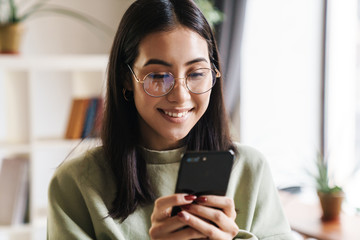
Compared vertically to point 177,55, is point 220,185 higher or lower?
lower

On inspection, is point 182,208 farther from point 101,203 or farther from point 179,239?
point 101,203

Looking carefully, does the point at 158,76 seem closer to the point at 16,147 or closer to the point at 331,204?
the point at 331,204

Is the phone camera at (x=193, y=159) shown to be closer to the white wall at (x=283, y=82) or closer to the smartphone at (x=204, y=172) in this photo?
the smartphone at (x=204, y=172)

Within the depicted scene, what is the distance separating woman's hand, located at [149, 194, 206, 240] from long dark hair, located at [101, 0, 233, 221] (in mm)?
154

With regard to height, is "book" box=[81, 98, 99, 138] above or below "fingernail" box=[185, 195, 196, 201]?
below

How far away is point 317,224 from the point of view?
1.95 m

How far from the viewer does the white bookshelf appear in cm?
266

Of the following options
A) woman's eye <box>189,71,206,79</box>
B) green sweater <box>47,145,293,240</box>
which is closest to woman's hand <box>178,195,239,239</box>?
green sweater <box>47,145,293,240</box>

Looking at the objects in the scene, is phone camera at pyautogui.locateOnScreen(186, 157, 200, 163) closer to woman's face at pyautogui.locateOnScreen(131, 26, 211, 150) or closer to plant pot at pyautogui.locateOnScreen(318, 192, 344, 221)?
woman's face at pyautogui.locateOnScreen(131, 26, 211, 150)

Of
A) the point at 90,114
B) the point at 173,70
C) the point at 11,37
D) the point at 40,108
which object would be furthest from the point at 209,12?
the point at 173,70

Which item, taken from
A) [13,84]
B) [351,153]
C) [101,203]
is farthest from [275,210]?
[13,84]

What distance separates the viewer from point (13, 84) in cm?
287

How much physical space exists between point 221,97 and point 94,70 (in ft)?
5.86

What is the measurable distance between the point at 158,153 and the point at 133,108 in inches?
5.0
